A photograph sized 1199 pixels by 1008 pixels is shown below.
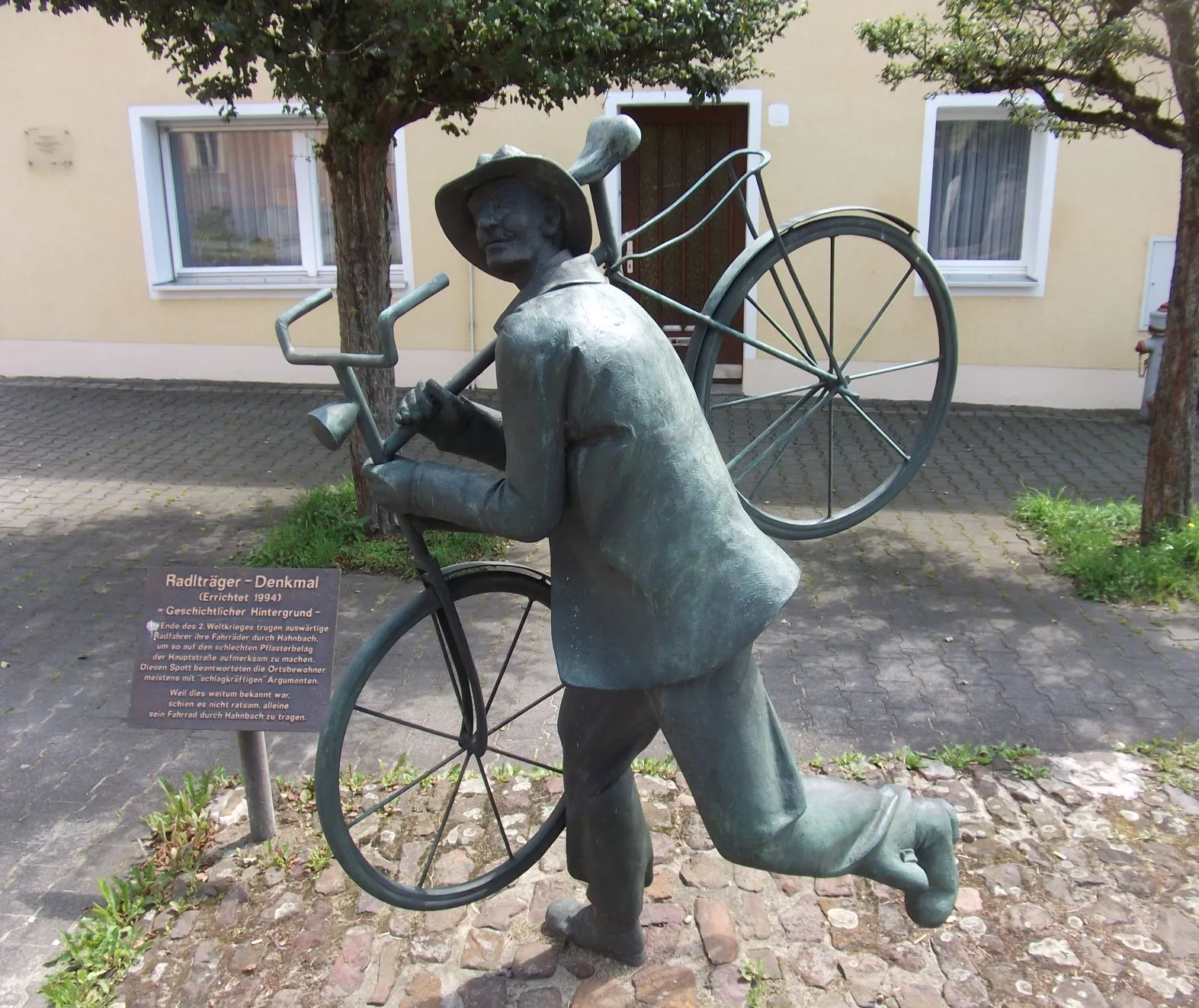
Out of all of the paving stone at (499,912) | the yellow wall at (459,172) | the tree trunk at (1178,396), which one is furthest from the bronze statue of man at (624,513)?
the yellow wall at (459,172)

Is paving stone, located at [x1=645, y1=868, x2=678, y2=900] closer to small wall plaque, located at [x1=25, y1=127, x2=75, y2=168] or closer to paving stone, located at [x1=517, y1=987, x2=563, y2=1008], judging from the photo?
paving stone, located at [x1=517, y1=987, x2=563, y2=1008]

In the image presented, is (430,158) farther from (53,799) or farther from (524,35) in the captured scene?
(53,799)

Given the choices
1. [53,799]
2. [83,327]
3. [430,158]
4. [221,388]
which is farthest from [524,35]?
[83,327]

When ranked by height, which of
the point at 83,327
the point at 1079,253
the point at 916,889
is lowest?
the point at 916,889

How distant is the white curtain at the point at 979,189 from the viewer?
9.32 meters

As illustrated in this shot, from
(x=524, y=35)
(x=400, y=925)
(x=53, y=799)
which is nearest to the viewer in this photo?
(x=400, y=925)

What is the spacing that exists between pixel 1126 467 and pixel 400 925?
670 centimetres

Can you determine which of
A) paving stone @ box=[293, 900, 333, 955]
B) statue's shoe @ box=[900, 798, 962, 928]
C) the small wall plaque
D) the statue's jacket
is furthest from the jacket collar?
the small wall plaque

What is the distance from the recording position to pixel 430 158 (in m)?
9.32

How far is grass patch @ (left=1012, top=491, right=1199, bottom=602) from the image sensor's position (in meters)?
5.11

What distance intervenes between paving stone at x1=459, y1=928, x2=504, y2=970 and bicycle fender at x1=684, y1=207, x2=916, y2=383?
155 centimetres

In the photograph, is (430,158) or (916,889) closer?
(916,889)

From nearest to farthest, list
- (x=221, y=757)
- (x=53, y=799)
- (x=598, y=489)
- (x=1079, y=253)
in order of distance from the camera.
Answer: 1. (x=598, y=489)
2. (x=53, y=799)
3. (x=221, y=757)
4. (x=1079, y=253)

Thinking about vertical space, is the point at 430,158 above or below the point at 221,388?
above
